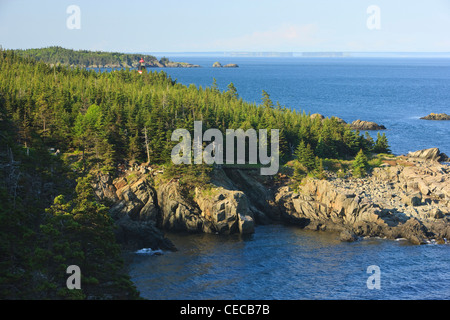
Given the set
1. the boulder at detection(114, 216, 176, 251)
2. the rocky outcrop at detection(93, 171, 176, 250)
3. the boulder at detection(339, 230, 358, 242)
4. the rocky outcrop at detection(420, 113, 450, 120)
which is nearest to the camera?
the boulder at detection(114, 216, 176, 251)

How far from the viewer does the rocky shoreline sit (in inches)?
2773

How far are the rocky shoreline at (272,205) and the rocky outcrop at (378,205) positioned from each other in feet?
0.43

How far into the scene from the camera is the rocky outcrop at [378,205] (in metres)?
71.1

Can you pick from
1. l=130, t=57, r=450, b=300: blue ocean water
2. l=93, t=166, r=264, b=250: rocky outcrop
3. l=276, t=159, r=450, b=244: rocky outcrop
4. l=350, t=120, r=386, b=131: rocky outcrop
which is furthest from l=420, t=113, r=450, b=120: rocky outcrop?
l=93, t=166, r=264, b=250: rocky outcrop

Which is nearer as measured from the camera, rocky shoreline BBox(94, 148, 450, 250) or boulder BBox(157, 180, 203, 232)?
rocky shoreline BBox(94, 148, 450, 250)

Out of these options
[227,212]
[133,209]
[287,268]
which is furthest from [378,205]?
[133,209]

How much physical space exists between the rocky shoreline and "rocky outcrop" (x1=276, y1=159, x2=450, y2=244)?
0.13m

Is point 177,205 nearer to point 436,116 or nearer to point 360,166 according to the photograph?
point 360,166

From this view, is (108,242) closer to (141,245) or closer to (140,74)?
(141,245)

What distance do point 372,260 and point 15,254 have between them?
42.7 metres

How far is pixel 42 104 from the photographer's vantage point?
8456 centimetres

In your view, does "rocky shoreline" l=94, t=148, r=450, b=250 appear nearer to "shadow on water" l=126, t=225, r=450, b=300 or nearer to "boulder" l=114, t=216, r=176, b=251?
"boulder" l=114, t=216, r=176, b=251
